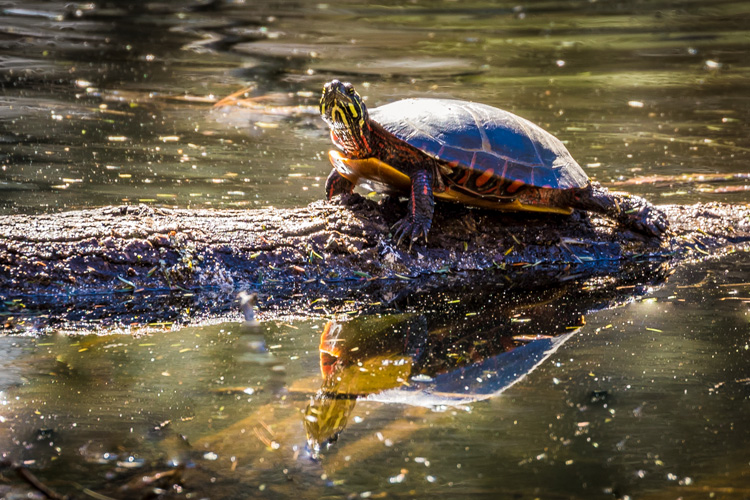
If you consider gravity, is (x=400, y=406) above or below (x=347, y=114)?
below

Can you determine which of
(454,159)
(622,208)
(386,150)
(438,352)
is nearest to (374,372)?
(438,352)

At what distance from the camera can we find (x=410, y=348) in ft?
10.2

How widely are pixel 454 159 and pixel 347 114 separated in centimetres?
57

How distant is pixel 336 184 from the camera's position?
434 cm

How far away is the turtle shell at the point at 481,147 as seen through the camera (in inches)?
147

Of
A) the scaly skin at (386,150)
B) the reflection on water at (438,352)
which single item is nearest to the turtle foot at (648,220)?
the reflection on water at (438,352)

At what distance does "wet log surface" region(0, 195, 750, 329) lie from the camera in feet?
11.2

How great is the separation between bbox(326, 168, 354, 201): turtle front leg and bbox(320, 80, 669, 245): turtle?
184 mm

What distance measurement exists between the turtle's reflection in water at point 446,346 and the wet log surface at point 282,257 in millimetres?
206

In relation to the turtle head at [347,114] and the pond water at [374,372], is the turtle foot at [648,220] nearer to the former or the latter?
the pond water at [374,372]

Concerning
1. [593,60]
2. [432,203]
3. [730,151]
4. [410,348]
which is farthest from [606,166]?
[593,60]

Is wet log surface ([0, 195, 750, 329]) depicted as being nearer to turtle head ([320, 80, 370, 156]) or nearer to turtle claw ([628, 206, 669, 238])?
turtle claw ([628, 206, 669, 238])

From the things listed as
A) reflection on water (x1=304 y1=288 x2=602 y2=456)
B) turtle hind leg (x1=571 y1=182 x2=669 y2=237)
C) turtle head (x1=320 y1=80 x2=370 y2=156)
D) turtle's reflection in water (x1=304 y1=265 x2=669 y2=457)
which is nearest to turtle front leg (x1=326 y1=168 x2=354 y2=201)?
turtle head (x1=320 y1=80 x2=370 y2=156)

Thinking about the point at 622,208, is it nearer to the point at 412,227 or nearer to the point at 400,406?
the point at 412,227
